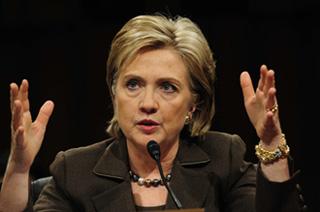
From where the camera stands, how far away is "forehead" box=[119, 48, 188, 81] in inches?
89.7

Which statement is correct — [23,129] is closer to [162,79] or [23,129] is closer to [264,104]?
[162,79]

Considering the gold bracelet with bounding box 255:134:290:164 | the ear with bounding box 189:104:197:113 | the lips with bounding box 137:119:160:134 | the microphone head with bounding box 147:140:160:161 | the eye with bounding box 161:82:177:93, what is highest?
the eye with bounding box 161:82:177:93

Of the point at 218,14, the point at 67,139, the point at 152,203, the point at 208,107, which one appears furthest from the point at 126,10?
the point at 152,203

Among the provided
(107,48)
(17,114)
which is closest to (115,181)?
(17,114)

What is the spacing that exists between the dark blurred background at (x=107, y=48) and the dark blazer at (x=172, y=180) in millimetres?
1734

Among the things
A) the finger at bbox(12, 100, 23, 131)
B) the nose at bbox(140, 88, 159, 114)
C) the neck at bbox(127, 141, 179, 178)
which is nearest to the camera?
the finger at bbox(12, 100, 23, 131)

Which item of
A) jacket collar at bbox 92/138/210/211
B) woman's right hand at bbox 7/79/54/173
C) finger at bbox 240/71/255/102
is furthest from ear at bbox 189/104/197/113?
woman's right hand at bbox 7/79/54/173

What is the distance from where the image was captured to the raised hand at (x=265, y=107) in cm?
201

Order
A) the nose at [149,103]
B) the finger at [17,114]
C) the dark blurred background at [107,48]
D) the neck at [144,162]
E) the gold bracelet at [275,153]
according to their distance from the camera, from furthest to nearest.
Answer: the dark blurred background at [107,48] < the neck at [144,162] < the nose at [149,103] < the gold bracelet at [275,153] < the finger at [17,114]

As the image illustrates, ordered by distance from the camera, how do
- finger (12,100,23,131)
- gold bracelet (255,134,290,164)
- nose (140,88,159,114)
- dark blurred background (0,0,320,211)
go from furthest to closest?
1. dark blurred background (0,0,320,211)
2. nose (140,88,159,114)
3. gold bracelet (255,134,290,164)
4. finger (12,100,23,131)

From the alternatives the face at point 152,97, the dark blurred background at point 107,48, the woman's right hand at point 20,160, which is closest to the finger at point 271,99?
the face at point 152,97

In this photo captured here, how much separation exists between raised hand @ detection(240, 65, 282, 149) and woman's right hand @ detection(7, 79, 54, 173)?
619mm

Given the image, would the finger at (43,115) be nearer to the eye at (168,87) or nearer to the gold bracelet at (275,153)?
the eye at (168,87)

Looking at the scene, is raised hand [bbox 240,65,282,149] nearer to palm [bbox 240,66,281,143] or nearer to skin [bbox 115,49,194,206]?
palm [bbox 240,66,281,143]
